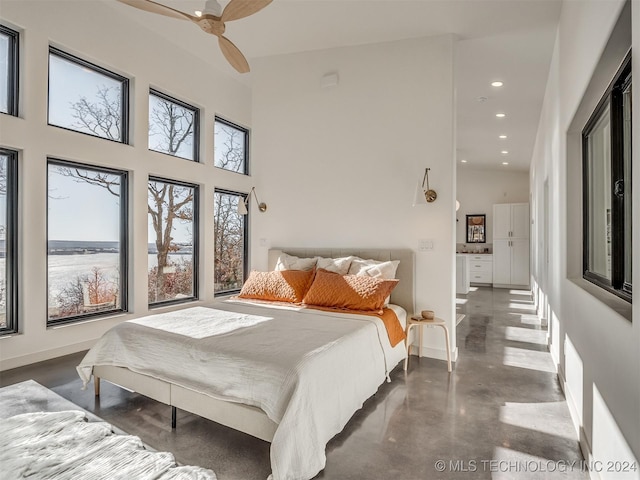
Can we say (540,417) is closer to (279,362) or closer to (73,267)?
(279,362)

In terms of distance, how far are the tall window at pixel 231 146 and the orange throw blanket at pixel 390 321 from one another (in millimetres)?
3332

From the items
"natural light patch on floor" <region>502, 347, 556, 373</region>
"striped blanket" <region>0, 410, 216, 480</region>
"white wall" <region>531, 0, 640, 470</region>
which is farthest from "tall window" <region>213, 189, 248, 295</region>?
"striped blanket" <region>0, 410, 216, 480</region>

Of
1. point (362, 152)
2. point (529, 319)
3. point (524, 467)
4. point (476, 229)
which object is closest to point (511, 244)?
point (476, 229)

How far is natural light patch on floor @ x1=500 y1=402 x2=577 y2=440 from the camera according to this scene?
2.36 metres

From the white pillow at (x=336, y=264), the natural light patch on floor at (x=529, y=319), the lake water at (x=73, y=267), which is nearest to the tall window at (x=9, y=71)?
the lake water at (x=73, y=267)

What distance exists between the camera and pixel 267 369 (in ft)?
6.48

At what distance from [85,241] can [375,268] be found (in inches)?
123

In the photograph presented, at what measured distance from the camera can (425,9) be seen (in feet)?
11.5

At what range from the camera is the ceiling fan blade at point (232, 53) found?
2.94 metres

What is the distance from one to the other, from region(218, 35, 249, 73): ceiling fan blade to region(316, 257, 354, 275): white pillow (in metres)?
2.01

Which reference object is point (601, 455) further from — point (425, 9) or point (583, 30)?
point (425, 9)

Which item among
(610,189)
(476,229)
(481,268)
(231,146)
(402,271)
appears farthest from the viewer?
(476,229)

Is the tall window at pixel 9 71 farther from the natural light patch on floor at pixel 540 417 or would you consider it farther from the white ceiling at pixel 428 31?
the natural light patch on floor at pixel 540 417

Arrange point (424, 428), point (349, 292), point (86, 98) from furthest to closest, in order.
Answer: point (86, 98)
point (349, 292)
point (424, 428)
